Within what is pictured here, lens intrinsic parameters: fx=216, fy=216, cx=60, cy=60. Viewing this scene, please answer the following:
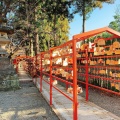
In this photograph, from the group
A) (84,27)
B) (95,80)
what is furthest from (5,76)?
(84,27)

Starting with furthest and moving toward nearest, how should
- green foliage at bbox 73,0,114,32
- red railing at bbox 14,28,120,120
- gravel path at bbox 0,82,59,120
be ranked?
green foliage at bbox 73,0,114,32, gravel path at bbox 0,82,59,120, red railing at bbox 14,28,120,120

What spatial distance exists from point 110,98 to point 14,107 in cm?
298

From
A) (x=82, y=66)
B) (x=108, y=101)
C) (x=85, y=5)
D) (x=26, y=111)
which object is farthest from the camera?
(x=85, y=5)

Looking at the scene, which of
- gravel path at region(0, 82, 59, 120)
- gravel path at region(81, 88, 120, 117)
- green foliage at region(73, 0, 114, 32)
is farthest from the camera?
green foliage at region(73, 0, 114, 32)

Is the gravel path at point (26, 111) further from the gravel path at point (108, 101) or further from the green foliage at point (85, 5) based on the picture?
the green foliage at point (85, 5)

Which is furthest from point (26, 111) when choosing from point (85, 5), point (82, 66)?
point (85, 5)

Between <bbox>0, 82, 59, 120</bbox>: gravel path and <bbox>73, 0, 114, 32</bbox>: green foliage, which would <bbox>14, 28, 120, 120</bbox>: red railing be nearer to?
<bbox>0, 82, 59, 120</bbox>: gravel path

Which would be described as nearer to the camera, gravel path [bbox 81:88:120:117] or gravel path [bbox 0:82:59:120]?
gravel path [bbox 0:82:59:120]

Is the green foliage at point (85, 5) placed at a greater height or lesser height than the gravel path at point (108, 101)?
greater

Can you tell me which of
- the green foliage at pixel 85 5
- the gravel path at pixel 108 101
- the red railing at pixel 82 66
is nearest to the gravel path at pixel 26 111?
the red railing at pixel 82 66

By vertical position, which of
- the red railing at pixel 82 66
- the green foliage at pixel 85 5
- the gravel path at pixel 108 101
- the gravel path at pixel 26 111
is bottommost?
the gravel path at pixel 26 111

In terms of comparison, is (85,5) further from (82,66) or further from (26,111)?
(26,111)

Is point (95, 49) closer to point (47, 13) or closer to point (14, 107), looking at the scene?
point (14, 107)

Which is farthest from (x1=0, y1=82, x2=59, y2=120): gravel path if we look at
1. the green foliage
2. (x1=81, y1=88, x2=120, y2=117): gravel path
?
the green foliage
